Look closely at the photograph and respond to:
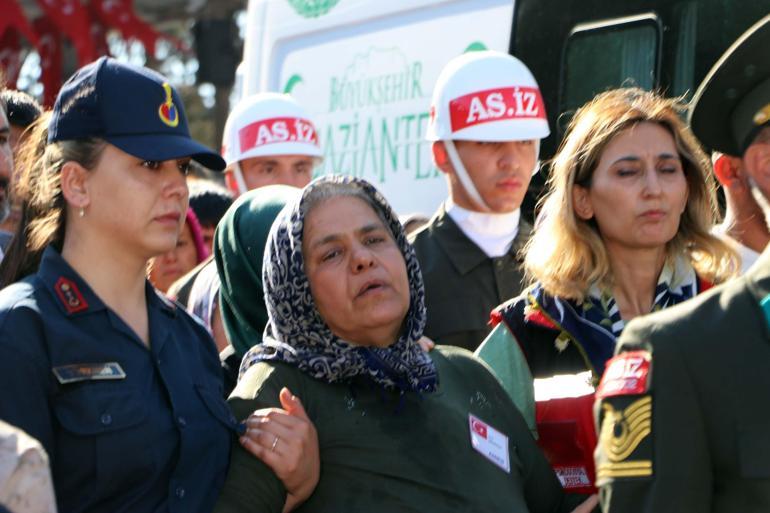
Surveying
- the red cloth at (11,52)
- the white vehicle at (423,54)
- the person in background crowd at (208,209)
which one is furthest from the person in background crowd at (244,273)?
the red cloth at (11,52)

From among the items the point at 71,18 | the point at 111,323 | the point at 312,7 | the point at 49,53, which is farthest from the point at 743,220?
the point at 49,53

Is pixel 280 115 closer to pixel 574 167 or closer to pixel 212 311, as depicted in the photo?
pixel 212 311

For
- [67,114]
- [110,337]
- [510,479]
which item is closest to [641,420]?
[510,479]

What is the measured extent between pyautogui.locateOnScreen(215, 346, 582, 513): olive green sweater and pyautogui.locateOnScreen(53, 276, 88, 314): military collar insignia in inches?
17.6

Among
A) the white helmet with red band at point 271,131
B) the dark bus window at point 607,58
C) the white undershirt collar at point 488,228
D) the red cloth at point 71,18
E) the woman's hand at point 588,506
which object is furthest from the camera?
the red cloth at point 71,18

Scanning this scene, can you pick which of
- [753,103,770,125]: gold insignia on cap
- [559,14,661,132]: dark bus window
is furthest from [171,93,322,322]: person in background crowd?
[753,103,770,125]: gold insignia on cap

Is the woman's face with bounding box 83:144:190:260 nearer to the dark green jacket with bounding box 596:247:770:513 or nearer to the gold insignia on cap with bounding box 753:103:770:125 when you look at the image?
the dark green jacket with bounding box 596:247:770:513

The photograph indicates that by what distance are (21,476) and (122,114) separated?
1.57 m

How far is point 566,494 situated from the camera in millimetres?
3713

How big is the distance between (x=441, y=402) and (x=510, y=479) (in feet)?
0.77

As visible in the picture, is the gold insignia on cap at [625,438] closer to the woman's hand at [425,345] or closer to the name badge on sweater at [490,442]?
the name badge on sweater at [490,442]

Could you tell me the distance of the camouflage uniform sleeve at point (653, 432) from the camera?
8.31ft

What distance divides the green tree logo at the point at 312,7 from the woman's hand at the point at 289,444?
405cm

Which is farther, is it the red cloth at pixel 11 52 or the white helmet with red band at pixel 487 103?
the red cloth at pixel 11 52
